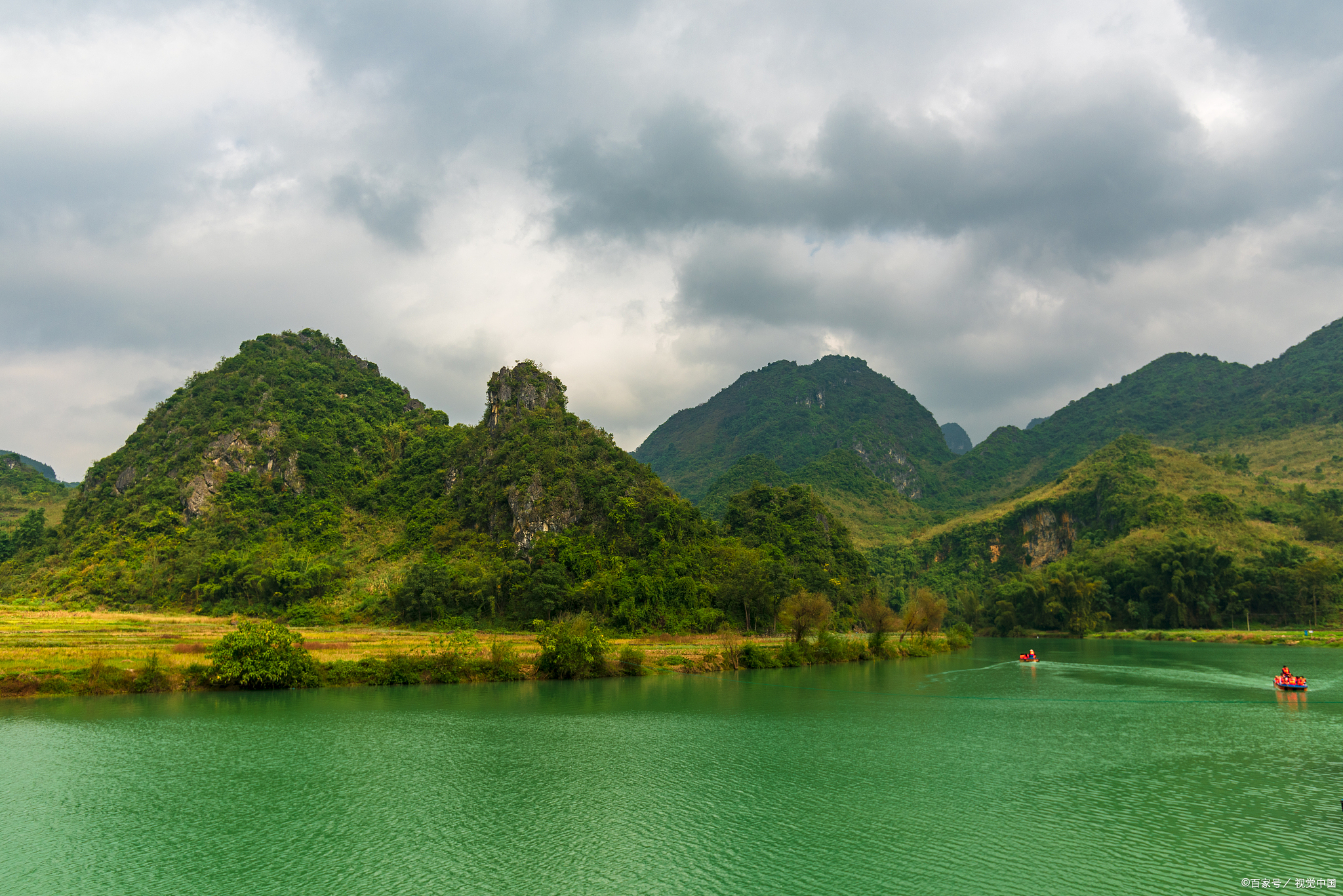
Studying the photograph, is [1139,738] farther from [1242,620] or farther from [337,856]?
[1242,620]

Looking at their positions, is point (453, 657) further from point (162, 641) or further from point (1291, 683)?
point (1291, 683)

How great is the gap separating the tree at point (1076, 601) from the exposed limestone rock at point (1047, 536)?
37342 millimetres

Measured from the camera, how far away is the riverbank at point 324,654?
41688 mm

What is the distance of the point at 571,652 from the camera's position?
176 ft

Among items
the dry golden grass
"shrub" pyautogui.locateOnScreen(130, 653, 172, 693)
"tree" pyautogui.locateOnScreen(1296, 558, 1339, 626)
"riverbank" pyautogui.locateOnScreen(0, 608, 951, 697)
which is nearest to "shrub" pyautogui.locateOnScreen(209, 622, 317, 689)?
"riverbank" pyautogui.locateOnScreen(0, 608, 951, 697)

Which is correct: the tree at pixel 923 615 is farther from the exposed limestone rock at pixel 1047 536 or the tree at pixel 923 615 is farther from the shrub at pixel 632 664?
the exposed limestone rock at pixel 1047 536

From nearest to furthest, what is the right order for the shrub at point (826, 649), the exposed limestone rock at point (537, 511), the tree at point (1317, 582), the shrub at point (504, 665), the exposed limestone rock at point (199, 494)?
the shrub at point (504, 665) < the shrub at point (826, 649) < the exposed limestone rock at point (537, 511) < the tree at point (1317, 582) < the exposed limestone rock at point (199, 494)

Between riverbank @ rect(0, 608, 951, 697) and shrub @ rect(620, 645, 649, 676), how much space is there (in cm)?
8

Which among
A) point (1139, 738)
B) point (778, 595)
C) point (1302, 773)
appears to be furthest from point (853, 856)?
point (778, 595)

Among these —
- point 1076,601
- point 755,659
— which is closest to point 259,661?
point 755,659

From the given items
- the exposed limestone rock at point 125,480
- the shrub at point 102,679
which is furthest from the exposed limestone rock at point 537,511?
the exposed limestone rock at point 125,480

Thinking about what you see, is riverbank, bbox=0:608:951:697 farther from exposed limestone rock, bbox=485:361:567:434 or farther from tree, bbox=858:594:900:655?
exposed limestone rock, bbox=485:361:567:434

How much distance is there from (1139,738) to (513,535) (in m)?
75.6

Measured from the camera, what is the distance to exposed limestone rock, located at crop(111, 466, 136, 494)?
107 m
